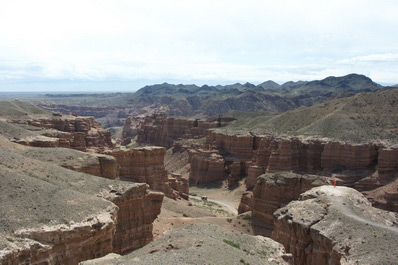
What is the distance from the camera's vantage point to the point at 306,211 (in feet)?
85.3

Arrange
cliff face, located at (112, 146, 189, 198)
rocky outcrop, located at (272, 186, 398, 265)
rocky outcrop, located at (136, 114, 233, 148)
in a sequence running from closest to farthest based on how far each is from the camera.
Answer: rocky outcrop, located at (272, 186, 398, 265) < cliff face, located at (112, 146, 189, 198) < rocky outcrop, located at (136, 114, 233, 148)

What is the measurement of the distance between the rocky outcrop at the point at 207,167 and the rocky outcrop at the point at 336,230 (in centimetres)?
4431

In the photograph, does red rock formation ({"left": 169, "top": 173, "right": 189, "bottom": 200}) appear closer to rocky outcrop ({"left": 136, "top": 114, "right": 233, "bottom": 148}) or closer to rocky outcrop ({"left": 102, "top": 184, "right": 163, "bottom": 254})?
rocky outcrop ({"left": 102, "top": 184, "right": 163, "bottom": 254})

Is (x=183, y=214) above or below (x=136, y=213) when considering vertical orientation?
below

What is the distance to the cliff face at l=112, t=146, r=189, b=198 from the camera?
43344 mm

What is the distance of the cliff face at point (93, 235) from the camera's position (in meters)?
17.8

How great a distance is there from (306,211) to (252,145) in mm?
48889

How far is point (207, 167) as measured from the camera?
74.6 metres

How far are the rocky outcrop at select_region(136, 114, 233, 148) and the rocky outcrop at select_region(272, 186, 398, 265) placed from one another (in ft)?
216

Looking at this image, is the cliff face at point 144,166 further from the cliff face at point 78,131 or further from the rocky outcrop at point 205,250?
the rocky outcrop at point 205,250

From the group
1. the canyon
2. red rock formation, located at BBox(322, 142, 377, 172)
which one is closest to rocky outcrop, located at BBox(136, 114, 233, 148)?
red rock formation, located at BBox(322, 142, 377, 172)

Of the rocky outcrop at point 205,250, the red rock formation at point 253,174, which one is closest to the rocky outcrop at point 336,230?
the rocky outcrop at point 205,250

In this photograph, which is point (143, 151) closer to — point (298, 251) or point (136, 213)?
point (136, 213)

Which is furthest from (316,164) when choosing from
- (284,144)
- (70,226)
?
(70,226)
